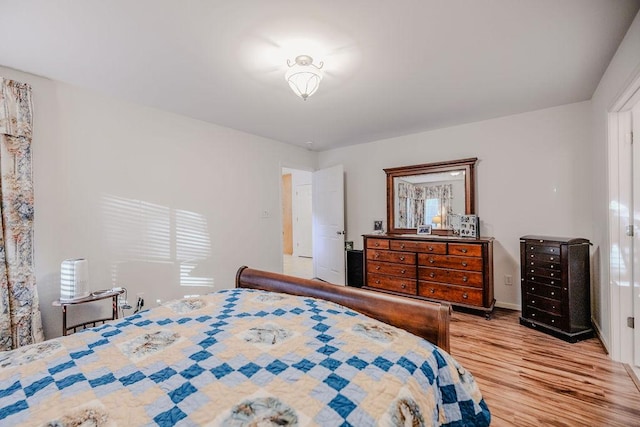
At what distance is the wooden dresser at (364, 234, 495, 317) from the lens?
128 inches

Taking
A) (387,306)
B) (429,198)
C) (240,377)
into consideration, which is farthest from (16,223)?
(429,198)

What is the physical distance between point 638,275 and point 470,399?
1938mm

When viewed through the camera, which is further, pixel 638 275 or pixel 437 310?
pixel 638 275

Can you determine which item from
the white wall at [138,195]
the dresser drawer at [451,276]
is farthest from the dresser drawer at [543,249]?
the white wall at [138,195]

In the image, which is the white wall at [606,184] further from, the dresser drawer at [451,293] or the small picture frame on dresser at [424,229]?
the small picture frame on dresser at [424,229]

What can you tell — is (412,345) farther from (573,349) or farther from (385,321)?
(573,349)

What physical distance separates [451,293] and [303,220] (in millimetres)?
4776

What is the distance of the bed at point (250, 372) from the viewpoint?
2.86 feet

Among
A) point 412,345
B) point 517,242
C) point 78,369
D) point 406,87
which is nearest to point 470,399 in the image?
point 412,345

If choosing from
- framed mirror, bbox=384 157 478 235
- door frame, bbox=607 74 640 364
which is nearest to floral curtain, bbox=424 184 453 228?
framed mirror, bbox=384 157 478 235

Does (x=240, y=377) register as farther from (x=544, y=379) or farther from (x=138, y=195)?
(x=138, y=195)

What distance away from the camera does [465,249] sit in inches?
131

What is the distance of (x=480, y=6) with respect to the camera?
5.27ft

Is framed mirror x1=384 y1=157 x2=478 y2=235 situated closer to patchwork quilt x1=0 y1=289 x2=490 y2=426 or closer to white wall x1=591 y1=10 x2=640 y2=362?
white wall x1=591 y1=10 x2=640 y2=362
